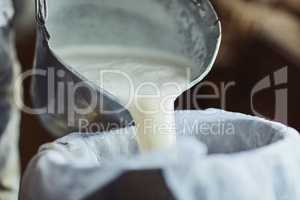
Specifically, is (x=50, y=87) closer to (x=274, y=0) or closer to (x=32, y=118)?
(x=32, y=118)

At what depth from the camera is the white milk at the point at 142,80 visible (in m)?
0.44

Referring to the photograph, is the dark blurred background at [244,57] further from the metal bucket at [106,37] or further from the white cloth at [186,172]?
the white cloth at [186,172]

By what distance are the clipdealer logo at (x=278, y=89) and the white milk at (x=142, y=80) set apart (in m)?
0.12

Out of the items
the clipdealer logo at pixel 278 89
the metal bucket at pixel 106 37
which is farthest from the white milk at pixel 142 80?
the clipdealer logo at pixel 278 89

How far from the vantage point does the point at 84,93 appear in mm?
425

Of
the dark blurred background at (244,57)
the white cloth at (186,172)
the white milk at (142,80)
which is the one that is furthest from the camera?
the dark blurred background at (244,57)

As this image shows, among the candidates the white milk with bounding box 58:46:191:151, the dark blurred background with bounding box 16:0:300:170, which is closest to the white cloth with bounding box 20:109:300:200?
the white milk with bounding box 58:46:191:151

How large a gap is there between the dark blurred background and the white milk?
0.08 m

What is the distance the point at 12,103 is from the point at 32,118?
0.02m

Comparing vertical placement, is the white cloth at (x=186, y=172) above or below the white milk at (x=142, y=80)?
below

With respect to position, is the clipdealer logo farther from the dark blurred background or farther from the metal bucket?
the metal bucket

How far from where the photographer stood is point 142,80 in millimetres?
470

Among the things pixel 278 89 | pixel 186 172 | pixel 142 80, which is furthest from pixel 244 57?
pixel 186 172

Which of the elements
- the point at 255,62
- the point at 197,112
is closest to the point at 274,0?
the point at 255,62
